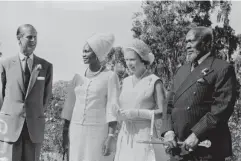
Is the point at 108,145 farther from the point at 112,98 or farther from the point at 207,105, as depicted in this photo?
the point at 207,105

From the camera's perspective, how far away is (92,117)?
5.93 meters

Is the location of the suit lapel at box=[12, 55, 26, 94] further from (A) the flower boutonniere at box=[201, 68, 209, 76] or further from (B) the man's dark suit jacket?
(A) the flower boutonniere at box=[201, 68, 209, 76]

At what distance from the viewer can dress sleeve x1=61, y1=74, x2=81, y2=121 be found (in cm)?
614

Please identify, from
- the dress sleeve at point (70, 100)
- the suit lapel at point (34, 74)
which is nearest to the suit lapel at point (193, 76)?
the dress sleeve at point (70, 100)

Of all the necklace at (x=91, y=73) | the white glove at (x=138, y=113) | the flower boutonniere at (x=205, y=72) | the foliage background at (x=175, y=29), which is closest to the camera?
the flower boutonniere at (x=205, y=72)

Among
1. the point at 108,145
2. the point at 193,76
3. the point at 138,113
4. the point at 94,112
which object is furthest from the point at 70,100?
the point at 193,76

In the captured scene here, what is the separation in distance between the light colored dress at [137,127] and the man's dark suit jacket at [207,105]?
1.23 meters

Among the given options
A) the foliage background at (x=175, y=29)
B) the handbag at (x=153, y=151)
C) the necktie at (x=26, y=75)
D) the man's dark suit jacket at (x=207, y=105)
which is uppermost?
the foliage background at (x=175, y=29)

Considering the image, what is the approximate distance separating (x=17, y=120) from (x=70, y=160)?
86cm

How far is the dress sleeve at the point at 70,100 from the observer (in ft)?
20.2

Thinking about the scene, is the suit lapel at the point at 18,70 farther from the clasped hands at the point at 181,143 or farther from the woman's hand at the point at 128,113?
the clasped hands at the point at 181,143

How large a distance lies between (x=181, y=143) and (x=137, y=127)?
1615 millimetres

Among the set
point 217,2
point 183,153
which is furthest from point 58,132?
point 217,2

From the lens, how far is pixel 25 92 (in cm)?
604
